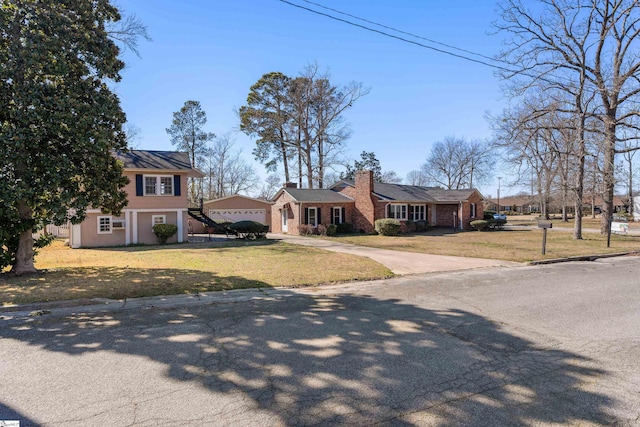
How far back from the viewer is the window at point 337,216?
29.8 metres

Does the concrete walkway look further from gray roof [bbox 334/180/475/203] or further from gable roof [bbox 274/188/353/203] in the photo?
gray roof [bbox 334/180/475/203]

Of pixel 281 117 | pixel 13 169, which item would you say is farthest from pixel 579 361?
pixel 281 117

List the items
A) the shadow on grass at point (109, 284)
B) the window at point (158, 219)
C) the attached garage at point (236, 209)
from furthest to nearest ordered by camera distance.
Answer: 1. the attached garage at point (236, 209)
2. the window at point (158, 219)
3. the shadow on grass at point (109, 284)

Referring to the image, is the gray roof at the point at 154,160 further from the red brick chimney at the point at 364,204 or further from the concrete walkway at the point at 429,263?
the concrete walkway at the point at 429,263

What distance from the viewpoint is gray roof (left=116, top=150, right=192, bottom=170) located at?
826 inches

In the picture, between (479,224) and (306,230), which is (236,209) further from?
(479,224)

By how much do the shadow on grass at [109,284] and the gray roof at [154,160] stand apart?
38.2 feet

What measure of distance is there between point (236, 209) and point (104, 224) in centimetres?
1250

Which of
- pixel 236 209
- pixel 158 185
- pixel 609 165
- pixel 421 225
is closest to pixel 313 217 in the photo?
pixel 236 209

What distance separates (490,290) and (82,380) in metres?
8.06

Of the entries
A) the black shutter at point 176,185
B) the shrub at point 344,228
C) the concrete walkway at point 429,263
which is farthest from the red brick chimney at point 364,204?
the black shutter at point 176,185

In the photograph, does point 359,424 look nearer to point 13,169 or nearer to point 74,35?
point 13,169

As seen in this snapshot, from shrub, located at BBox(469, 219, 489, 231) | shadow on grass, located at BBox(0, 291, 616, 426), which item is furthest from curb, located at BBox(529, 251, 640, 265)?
shrub, located at BBox(469, 219, 489, 231)

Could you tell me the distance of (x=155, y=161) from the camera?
22.0 metres
